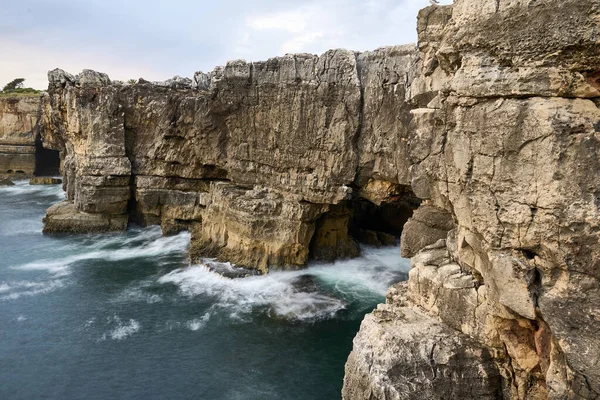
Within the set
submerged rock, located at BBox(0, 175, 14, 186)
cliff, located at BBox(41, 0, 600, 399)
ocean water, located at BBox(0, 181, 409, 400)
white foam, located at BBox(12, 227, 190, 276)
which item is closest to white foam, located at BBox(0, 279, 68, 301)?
ocean water, located at BBox(0, 181, 409, 400)

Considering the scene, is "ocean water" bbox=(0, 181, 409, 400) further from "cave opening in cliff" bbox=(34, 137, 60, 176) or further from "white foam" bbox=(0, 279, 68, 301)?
"cave opening in cliff" bbox=(34, 137, 60, 176)

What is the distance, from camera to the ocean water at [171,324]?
1641cm

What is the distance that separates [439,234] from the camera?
43.4 ft

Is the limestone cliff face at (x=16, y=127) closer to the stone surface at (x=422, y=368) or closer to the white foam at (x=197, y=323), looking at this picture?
the white foam at (x=197, y=323)

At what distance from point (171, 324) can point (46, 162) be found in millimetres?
58056

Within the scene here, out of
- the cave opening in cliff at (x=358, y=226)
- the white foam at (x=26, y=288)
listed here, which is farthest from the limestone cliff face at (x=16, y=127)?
the cave opening in cliff at (x=358, y=226)

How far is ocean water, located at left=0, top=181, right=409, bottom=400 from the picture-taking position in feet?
53.8

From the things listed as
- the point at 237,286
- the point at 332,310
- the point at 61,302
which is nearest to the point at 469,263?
the point at 332,310

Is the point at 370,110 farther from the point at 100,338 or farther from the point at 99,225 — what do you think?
the point at 99,225

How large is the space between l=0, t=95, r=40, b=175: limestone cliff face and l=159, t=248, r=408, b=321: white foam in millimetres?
46676

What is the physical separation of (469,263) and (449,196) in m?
1.64

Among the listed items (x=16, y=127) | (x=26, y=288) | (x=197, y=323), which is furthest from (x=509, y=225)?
(x=16, y=127)

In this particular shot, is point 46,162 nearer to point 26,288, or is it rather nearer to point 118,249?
point 118,249

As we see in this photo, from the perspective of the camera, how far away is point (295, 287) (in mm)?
24078
